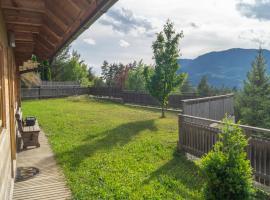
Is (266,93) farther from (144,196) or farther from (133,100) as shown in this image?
(144,196)

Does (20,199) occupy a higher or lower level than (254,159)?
lower

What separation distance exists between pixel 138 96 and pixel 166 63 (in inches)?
374

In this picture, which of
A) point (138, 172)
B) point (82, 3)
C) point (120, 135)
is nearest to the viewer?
point (82, 3)

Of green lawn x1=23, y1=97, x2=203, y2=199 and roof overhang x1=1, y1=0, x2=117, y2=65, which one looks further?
green lawn x1=23, y1=97, x2=203, y2=199

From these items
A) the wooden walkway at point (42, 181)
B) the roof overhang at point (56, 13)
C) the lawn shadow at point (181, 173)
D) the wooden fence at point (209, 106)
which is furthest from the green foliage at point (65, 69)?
the roof overhang at point (56, 13)

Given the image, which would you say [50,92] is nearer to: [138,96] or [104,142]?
[138,96]

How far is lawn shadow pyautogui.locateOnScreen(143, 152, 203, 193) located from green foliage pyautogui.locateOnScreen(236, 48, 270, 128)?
15834 mm

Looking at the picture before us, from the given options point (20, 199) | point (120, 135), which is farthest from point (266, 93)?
point (20, 199)

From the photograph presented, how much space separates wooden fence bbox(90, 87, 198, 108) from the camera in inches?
891

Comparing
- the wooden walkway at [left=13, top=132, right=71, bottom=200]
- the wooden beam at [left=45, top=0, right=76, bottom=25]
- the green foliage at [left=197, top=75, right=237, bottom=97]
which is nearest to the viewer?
the wooden beam at [left=45, top=0, right=76, bottom=25]

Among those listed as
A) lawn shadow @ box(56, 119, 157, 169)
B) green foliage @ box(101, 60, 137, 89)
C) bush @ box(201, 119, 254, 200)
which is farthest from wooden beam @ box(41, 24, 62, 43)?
green foliage @ box(101, 60, 137, 89)

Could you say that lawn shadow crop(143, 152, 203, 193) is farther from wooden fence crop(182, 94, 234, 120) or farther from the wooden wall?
the wooden wall

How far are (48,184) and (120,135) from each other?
569 centimetres

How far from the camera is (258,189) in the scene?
6.00m
